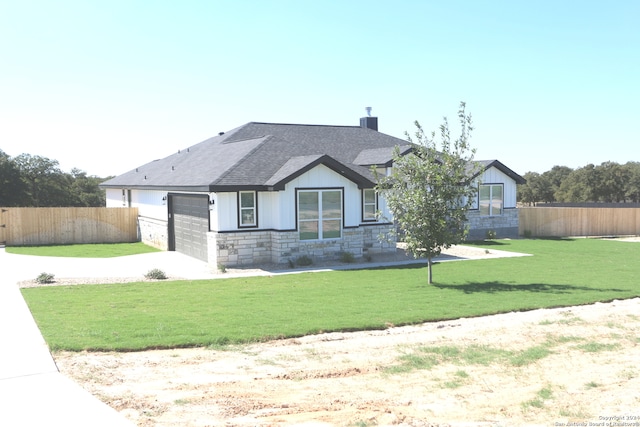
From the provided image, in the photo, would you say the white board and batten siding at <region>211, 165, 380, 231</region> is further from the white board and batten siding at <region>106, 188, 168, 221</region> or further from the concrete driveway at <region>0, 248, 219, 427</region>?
the white board and batten siding at <region>106, 188, 168, 221</region>

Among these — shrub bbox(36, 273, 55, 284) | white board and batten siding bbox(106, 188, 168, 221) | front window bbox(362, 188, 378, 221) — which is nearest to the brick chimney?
front window bbox(362, 188, 378, 221)

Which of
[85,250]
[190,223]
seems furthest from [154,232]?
[190,223]

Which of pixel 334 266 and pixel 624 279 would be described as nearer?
pixel 624 279

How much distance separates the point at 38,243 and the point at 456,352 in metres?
24.6

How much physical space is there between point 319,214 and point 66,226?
1501 centimetres

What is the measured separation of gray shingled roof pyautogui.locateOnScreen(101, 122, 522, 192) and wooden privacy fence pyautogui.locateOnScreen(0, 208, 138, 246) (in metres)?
2.13

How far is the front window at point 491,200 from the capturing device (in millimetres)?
30891

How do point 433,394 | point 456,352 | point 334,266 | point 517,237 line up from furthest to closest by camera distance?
1. point 517,237
2. point 334,266
3. point 456,352
4. point 433,394

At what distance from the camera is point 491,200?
31172 mm

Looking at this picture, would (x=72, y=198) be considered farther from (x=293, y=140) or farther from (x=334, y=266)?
(x=334, y=266)

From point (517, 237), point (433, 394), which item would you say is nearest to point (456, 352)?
point (433, 394)

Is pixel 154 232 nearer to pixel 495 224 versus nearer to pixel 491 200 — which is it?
pixel 491 200

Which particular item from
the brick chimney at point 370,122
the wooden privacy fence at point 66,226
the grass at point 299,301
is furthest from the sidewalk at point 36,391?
the brick chimney at point 370,122

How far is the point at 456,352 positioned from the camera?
958cm
